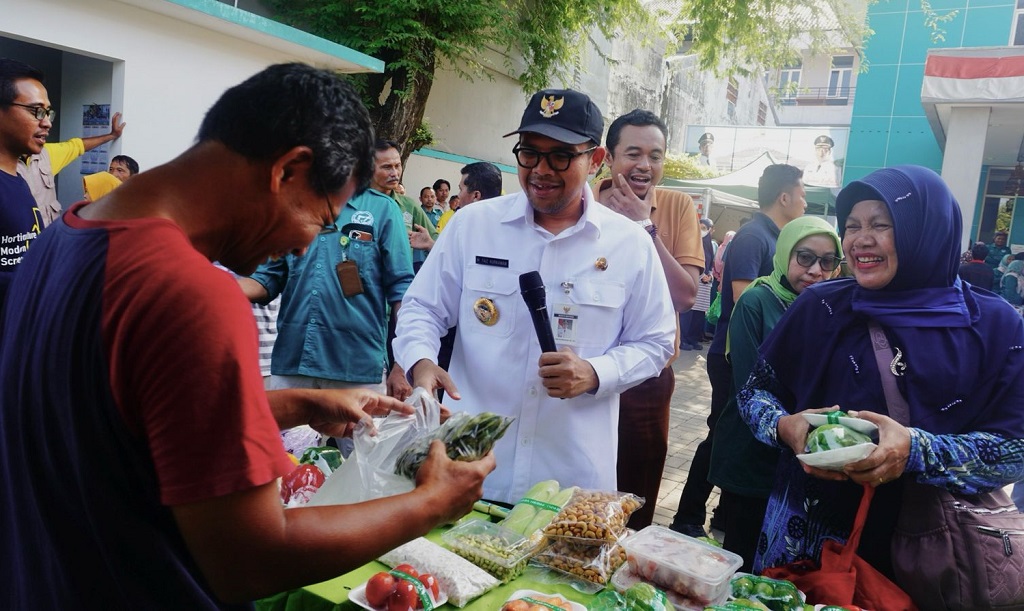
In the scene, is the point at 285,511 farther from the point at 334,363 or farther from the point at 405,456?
the point at 334,363

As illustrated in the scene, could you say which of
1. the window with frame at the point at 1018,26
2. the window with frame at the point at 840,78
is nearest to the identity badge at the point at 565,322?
the window with frame at the point at 1018,26

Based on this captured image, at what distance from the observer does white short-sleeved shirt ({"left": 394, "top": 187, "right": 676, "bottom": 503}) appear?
2.41 meters

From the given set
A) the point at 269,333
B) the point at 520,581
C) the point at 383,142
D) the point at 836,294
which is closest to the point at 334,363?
the point at 269,333

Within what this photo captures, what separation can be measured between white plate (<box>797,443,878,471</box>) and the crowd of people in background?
4 centimetres

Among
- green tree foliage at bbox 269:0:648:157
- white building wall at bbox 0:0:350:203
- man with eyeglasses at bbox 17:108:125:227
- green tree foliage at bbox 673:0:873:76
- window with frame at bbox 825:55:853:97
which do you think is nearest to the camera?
man with eyeglasses at bbox 17:108:125:227

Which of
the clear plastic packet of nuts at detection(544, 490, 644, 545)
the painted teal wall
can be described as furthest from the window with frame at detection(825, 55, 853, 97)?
the clear plastic packet of nuts at detection(544, 490, 644, 545)

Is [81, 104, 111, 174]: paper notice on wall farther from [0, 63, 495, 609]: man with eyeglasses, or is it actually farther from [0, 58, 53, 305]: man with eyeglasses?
[0, 63, 495, 609]: man with eyeglasses

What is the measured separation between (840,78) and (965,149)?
3011 cm

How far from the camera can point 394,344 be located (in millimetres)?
2506

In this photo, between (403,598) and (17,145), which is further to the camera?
(17,145)

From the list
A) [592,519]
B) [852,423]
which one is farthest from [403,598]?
[852,423]

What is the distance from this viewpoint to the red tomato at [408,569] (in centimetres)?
178

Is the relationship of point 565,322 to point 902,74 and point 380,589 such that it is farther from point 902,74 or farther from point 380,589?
point 902,74

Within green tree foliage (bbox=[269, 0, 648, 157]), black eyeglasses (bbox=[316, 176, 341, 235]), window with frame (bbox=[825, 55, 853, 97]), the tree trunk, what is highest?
window with frame (bbox=[825, 55, 853, 97])
